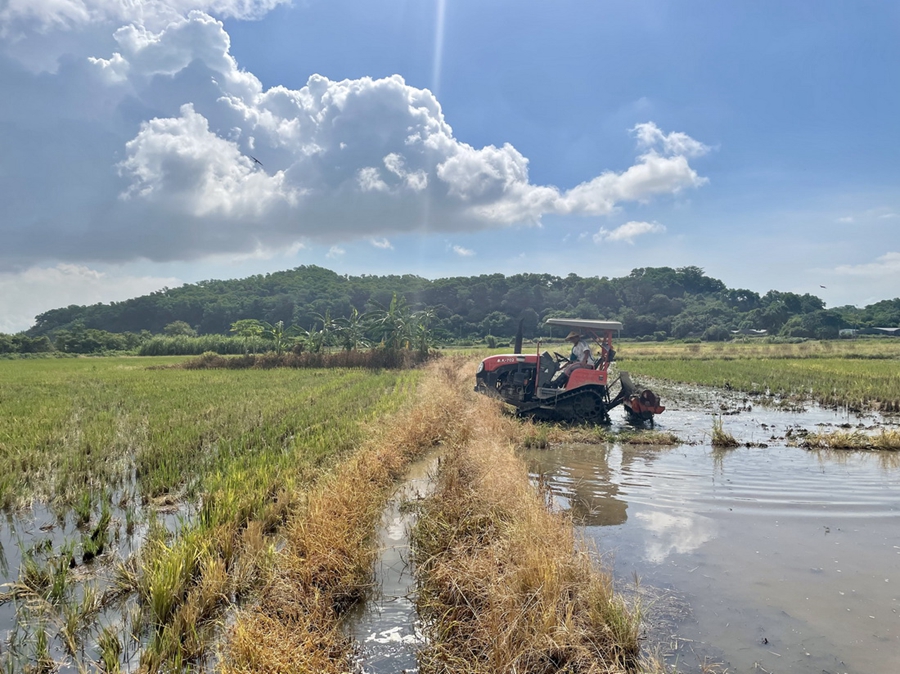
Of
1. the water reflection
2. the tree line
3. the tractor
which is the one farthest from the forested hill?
the water reflection

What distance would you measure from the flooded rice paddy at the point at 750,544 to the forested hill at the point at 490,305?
43259 mm

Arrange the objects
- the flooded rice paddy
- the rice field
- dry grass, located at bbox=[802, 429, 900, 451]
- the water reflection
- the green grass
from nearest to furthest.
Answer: the rice field, the flooded rice paddy, the water reflection, dry grass, located at bbox=[802, 429, 900, 451], the green grass

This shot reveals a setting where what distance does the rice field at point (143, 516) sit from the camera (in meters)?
3.40

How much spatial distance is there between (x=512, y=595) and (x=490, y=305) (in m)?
57.2

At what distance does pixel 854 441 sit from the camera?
927 cm

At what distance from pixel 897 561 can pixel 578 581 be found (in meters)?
3.34

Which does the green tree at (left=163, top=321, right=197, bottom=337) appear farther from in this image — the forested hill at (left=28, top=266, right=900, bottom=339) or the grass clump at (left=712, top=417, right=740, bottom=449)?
the grass clump at (left=712, top=417, right=740, bottom=449)

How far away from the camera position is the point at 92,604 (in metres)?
3.68

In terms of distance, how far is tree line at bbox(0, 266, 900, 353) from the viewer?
5656cm

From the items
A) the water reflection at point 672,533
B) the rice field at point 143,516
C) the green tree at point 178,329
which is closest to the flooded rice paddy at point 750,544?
the water reflection at point 672,533

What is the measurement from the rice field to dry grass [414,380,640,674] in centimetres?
140

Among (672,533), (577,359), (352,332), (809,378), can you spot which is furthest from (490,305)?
(672,533)

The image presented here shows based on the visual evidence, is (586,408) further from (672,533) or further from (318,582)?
(318,582)

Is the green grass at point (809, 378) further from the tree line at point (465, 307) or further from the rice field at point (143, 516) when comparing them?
the tree line at point (465, 307)
